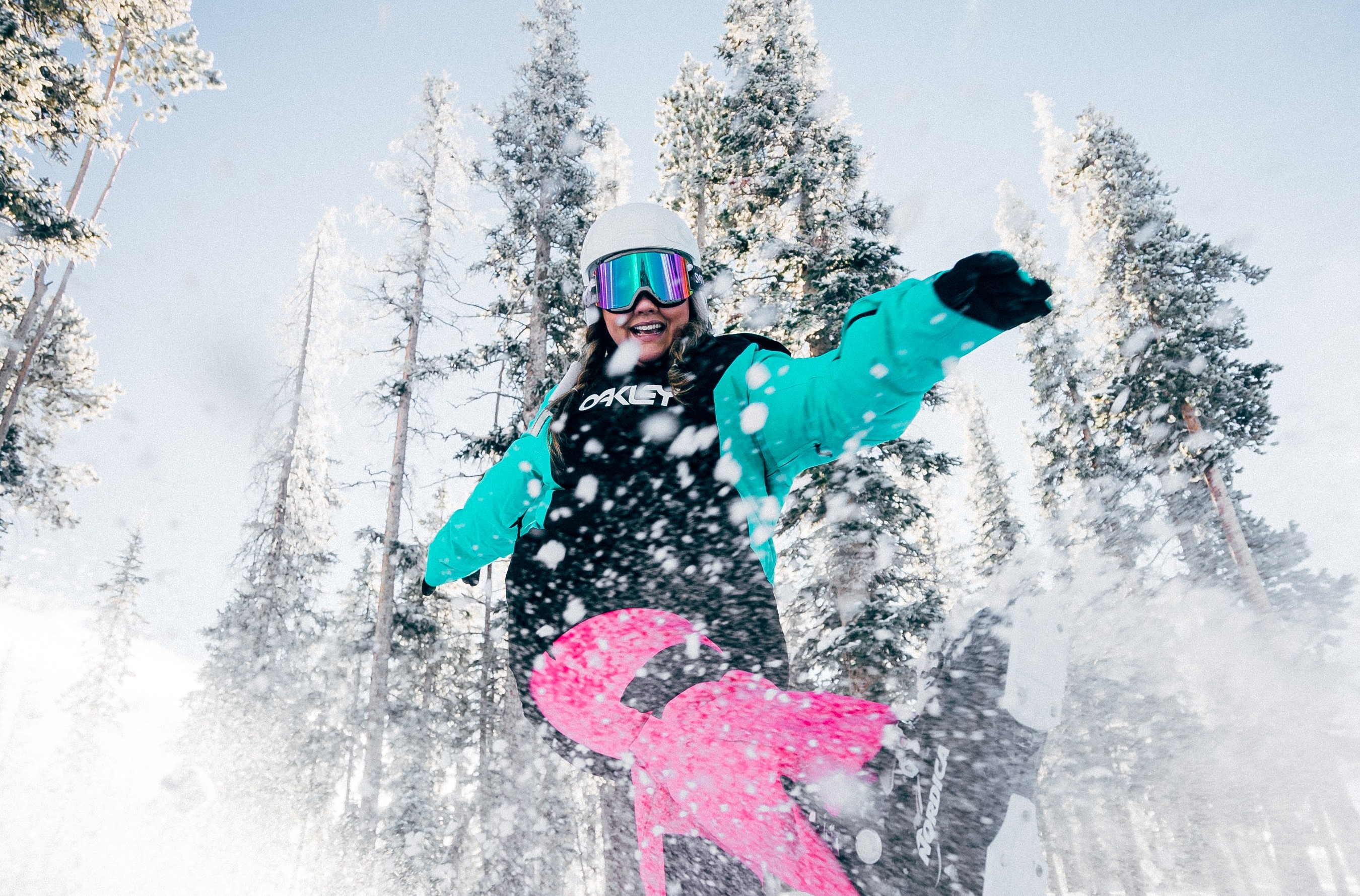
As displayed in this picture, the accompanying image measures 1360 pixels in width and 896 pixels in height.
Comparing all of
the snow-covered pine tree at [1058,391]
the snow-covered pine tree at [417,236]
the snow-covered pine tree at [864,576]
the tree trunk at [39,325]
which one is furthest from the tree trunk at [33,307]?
the snow-covered pine tree at [1058,391]

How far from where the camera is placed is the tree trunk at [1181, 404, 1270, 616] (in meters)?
10.4

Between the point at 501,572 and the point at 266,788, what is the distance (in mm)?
10409

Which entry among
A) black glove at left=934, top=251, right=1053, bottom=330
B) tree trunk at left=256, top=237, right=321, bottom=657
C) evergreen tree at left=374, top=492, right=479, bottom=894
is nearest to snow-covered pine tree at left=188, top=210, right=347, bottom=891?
tree trunk at left=256, top=237, right=321, bottom=657

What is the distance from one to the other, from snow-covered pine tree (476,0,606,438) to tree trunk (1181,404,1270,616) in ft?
37.6

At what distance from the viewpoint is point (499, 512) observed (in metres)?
1.95

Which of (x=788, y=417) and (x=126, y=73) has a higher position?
(x=126, y=73)

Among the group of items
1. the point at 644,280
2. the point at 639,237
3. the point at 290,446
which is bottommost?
the point at 644,280

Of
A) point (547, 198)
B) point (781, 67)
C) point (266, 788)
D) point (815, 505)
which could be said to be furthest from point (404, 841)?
point (781, 67)

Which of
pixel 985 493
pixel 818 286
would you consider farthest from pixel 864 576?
pixel 985 493

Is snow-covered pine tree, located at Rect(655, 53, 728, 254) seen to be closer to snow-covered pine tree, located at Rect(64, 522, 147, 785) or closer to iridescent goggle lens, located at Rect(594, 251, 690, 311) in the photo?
iridescent goggle lens, located at Rect(594, 251, 690, 311)

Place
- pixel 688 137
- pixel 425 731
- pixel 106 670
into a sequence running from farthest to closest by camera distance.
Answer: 1. pixel 106 670
2. pixel 425 731
3. pixel 688 137

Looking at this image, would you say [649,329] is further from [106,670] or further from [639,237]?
[106,670]

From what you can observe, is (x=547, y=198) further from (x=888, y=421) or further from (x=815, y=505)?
(x=888, y=421)

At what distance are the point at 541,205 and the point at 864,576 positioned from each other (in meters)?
8.33
